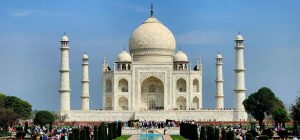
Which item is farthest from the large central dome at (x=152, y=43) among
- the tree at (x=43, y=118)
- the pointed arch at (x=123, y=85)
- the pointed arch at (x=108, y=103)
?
the tree at (x=43, y=118)

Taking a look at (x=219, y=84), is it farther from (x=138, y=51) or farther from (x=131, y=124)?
(x=131, y=124)

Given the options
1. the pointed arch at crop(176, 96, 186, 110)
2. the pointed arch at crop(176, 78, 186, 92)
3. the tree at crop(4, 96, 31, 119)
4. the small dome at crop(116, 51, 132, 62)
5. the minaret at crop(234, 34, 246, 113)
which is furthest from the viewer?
the small dome at crop(116, 51, 132, 62)

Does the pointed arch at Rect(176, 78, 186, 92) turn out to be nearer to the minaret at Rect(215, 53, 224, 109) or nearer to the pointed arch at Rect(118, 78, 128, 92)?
the minaret at Rect(215, 53, 224, 109)

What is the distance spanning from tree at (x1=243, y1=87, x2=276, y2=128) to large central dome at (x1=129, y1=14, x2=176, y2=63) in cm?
1440

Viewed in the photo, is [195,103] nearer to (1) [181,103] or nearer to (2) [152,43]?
(1) [181,103]

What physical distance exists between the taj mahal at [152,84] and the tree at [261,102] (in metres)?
7.48

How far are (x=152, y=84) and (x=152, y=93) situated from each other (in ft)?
2.68

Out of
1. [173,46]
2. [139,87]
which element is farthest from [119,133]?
[173,46]

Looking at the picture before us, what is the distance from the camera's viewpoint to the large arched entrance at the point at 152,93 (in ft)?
167

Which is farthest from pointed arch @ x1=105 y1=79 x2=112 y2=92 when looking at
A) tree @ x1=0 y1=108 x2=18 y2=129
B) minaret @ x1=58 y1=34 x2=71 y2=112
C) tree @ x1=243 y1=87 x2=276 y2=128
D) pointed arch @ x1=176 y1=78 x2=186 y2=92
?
tree @ x1=0 y1=108 x2=18 y2=129

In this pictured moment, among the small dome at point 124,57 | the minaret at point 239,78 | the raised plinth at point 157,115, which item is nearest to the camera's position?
the raised plinth at point 157,115

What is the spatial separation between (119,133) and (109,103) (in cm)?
1761

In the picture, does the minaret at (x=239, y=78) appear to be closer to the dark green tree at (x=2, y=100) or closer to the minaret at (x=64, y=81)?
the minaret at (x=64, y=81)

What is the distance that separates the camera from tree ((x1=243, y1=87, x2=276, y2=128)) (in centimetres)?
3850
